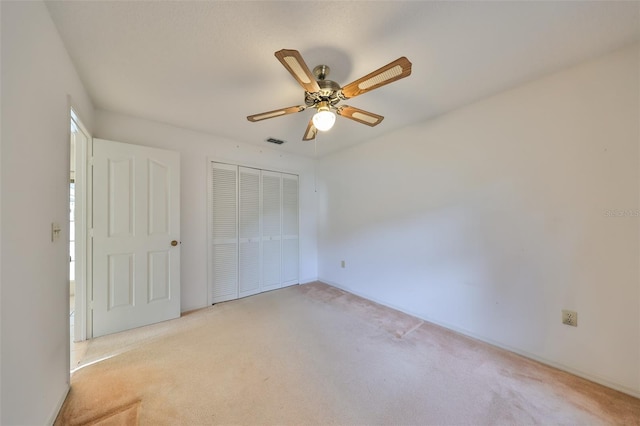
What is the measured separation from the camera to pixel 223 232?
129 inches

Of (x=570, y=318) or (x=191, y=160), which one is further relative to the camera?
(x=191, y=160)

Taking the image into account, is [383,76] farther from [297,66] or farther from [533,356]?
[533,356]

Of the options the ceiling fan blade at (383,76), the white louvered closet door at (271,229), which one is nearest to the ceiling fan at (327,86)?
the ceiling fan blade at (383,76)

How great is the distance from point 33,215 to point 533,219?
3428 mm

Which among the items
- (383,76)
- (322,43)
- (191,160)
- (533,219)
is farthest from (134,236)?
(533,219)

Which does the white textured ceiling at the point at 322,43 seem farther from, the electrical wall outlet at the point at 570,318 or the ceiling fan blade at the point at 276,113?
the electrical wall outlet at the point at 570,318

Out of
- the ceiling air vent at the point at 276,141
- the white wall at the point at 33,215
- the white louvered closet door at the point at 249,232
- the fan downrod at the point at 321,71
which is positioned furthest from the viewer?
the white louvered closet door at the point at 249,232

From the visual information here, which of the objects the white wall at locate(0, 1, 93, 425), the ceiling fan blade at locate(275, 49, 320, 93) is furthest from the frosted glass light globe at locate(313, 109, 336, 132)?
the white wall at locate(0, 1, 93, 425)

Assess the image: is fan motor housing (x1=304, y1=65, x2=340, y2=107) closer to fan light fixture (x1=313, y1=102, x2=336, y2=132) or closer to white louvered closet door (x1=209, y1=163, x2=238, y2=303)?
fan light fixture (x1=313, y1=102, x2=336, y2=132)

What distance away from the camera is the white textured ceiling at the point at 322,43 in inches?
51.7

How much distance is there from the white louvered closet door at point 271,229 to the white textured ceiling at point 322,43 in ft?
5.36

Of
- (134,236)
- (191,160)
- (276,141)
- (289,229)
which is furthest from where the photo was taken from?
(289,229)

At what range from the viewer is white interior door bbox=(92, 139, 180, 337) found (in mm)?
2332

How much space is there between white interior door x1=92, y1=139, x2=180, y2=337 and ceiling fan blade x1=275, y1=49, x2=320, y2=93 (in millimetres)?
2093
